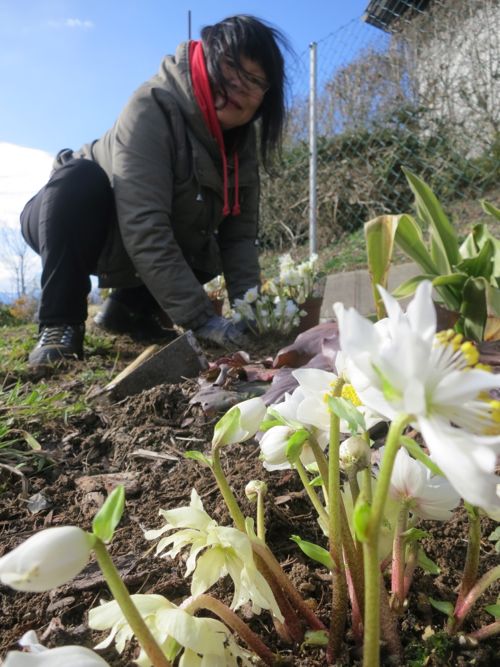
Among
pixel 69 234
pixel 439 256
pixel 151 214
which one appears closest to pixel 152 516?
pixel 439 256

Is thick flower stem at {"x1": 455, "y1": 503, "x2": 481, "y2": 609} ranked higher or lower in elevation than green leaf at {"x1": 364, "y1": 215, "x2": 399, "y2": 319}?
lower

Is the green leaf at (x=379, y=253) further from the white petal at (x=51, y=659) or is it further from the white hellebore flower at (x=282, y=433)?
the white petal at (x=51, y=659)

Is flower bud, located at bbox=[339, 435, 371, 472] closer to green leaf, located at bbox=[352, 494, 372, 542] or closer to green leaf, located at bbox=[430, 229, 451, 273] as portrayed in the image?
green leaf, located at bbox=[352, 494, 372, 542]

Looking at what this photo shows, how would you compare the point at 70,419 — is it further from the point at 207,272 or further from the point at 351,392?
the point at 207,272

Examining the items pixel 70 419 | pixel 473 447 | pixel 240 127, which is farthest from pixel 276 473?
pixel 240 127

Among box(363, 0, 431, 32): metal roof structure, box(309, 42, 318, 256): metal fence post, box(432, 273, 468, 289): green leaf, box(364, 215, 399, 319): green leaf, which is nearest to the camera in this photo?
box(364, 215, 399, 319): green leaf

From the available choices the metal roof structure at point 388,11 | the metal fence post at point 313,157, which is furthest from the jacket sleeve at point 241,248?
the metal roof structure at point 388,11

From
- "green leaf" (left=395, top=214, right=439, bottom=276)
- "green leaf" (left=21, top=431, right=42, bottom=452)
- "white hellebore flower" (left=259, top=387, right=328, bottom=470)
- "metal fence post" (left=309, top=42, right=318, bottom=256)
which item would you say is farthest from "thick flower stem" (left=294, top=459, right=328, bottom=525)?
"metal fence post" (left=309, top=42, right=318, bottom=256)

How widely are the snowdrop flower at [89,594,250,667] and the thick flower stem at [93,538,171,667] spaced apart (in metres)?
0.04

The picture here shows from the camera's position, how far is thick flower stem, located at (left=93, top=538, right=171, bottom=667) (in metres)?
0.40

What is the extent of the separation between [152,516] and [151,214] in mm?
1580

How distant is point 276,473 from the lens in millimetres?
1099

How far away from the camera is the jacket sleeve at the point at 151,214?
229 cm

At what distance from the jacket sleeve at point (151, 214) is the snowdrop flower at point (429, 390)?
1.94 meters
